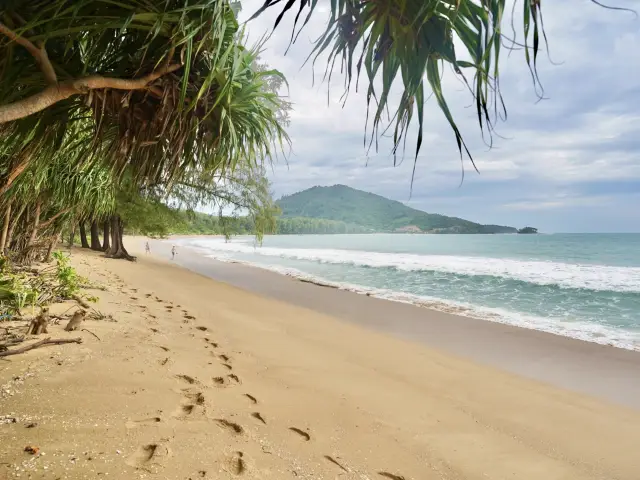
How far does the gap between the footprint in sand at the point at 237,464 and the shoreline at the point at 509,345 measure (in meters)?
3.53

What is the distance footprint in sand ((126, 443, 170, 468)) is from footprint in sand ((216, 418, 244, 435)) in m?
0.37

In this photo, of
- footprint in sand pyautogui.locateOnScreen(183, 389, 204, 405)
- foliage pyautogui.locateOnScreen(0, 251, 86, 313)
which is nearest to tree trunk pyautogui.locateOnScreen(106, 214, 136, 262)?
foliage pyautogui.locateOnScreen(0, 251, 86, 313)

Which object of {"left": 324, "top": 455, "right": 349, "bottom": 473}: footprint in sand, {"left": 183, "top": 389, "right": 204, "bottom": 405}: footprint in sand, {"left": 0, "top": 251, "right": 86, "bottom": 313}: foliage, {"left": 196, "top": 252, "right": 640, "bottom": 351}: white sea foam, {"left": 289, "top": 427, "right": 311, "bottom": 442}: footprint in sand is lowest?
{"left": 196, "top": 252, "right": 640, "bottom": 351}: white sea foam

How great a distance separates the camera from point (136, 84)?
1755 millimetres

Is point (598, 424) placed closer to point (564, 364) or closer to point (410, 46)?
point (564, 364)

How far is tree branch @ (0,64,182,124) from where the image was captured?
1444 mm

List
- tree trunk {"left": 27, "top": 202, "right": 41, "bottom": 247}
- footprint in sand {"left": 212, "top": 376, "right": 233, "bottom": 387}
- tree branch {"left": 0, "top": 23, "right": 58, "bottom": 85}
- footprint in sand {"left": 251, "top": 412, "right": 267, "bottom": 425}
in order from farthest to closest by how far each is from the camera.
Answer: tree trunk {"left": 27, "top": 202, "right": 41, "bottom": 247}
footprint in sand {"left": 212, "top": 376, "right": 233, "bottom": 387}
footprint in sand {"left": 251, "top": 412, "right": 267, "bottom": 425}
tree branch {"left": 0, "top": 23, "right": 58, "bottom": 85}

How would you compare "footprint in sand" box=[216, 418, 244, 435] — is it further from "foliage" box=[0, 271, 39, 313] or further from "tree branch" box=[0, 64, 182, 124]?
"foliage" box=[0, 271, 39, 313]

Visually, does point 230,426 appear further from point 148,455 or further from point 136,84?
point 136,84

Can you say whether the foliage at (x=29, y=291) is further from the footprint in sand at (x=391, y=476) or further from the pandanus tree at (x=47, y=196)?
the footprint in sand at (x=391, y=476)

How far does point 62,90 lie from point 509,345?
5646 millimetres

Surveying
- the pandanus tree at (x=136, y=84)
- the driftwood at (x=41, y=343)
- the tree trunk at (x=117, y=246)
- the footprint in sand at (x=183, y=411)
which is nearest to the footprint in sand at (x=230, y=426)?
the footprint in sand at (x=183, y=411)

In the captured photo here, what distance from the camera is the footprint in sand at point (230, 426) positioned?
205 cm

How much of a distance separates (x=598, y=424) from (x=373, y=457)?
2115mm
